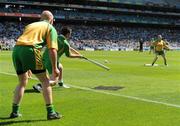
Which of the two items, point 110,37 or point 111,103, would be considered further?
point 110,37

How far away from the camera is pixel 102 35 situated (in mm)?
89250

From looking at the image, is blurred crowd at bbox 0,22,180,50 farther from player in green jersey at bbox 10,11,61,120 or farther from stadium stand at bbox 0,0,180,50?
player in green jersey at bbox 10,11,61,120

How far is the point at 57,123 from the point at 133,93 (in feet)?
16.6

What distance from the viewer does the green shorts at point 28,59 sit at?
8.42 m

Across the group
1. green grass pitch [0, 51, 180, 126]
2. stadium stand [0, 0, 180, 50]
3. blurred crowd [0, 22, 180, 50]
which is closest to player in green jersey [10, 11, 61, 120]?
green grass pitch [0, 51, 180, 126]

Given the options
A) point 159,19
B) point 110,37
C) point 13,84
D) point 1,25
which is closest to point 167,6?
point 159,19

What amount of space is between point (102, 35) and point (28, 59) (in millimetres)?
81068

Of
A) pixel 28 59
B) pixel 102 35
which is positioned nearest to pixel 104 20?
pixel 102 35

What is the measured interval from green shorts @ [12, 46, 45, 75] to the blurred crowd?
57.7m

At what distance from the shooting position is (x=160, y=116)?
9.34m

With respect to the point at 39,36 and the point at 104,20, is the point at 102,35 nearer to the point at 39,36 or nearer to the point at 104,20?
the point at 104,20

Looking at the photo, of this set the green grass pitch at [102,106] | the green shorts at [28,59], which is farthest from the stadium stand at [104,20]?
the green shorts at [28,59]

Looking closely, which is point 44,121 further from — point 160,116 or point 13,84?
point 13,84

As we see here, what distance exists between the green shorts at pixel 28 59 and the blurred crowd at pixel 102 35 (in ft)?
189
